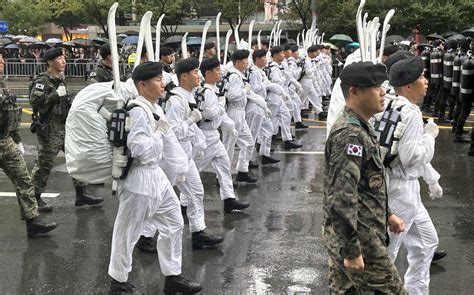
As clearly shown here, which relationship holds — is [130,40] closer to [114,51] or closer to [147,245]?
[147,245]

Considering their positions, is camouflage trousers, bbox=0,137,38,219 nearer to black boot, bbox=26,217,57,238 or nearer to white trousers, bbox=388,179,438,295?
black boot, bbox=26,217,57,238

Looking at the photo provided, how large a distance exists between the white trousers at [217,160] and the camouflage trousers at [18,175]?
1.84m

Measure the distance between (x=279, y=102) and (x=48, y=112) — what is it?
467 cm

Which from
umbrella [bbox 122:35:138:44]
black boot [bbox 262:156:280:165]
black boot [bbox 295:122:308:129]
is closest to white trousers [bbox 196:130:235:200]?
black boot [bbox 262:156:280:165]

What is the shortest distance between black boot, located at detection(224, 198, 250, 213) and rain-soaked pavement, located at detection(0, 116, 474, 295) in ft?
0.35

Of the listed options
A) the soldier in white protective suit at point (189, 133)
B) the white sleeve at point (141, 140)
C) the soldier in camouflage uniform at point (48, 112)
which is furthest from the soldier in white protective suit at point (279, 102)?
the white sleeve at point (141, 140)

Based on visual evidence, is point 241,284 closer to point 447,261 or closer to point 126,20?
point 447,261

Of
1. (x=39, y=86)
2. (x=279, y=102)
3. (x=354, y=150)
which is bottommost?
(x=279, y=102)

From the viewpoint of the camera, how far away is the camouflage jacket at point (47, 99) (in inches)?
305

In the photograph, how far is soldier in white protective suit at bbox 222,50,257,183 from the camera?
886cm

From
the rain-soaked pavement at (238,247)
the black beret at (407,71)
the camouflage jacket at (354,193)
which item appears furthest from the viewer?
the rain-soaked pavement at (238,247)

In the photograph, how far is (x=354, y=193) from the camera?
3301 mm

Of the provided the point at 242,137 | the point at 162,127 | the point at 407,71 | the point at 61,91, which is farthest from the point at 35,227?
the point at 407,71

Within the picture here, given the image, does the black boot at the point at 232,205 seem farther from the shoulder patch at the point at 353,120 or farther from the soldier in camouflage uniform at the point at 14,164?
the shoulder patch at the point at 353,120
